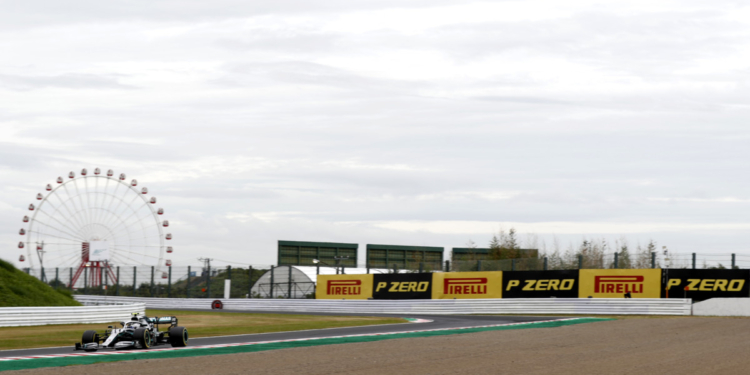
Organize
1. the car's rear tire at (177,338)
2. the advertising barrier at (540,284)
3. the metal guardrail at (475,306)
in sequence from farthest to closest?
the advertising barrier at (540,284) < the metal guardrail at (475,306) < the car's rear tire at (177,338)

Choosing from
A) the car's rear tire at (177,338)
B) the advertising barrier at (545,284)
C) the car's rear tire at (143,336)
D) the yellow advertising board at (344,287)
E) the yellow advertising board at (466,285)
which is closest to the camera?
the car's rear tire at (143,336)

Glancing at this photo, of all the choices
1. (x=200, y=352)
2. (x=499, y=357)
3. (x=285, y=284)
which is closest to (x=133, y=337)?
(x=200, y=352)

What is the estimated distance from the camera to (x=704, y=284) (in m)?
30.0

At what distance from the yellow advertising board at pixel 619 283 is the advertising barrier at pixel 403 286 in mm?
7735

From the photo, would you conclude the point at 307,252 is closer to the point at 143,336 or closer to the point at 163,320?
the point at 163,320

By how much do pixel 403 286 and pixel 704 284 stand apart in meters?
13.8

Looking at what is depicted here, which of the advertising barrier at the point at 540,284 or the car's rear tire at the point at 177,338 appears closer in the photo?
the car's rear tire at the point at 177,338

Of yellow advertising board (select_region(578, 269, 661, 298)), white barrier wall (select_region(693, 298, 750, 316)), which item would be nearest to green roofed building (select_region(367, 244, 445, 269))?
yellow advertising board (select_region(578, 269, 661, 298))

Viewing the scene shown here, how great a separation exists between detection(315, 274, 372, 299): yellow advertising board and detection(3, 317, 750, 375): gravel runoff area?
19.4 metres

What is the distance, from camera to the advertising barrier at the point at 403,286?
124ft

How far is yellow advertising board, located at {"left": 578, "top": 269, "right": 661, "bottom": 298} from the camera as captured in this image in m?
31.1

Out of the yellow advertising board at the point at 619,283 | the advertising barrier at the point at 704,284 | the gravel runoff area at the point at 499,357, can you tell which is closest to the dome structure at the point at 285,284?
the yellow advertising board at the point at 619,283

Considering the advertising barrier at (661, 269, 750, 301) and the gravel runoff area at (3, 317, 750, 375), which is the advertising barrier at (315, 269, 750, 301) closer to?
the advertising barrier at (661, 269, 750, 301)

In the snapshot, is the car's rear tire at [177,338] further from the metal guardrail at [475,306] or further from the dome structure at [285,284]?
the dome structure at [285,284]
